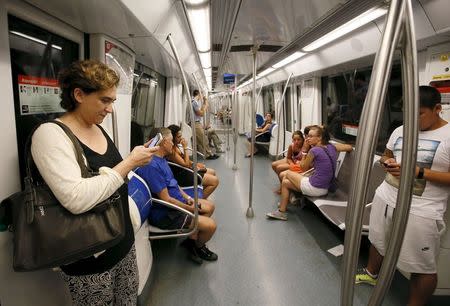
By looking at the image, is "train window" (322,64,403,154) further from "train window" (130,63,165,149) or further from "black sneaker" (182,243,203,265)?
"train window" (130,63,165,149)

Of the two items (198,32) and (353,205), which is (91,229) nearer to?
(353,205)

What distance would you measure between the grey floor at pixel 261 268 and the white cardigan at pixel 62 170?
152 cm

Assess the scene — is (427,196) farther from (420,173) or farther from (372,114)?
(372,114)

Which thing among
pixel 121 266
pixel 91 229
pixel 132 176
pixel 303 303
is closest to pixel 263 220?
pixel 303 303

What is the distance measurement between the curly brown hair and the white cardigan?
0.69ft

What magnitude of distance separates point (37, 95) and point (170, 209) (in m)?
1.43

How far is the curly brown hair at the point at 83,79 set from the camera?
118cm

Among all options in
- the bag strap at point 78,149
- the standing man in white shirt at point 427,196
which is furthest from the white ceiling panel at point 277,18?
the bag strap at point 78,149

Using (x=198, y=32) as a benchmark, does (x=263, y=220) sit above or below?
below

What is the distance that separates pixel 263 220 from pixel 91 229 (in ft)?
9.63

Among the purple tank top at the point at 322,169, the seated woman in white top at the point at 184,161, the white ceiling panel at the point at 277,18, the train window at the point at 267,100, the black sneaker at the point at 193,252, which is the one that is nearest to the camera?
the white ceiling panel at the point at 277,18

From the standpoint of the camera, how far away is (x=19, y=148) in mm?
1379

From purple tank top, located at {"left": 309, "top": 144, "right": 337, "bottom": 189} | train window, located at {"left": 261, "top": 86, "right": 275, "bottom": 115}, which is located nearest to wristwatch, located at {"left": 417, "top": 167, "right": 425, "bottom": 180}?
purple tank top, located at {"left": 309, "top": 144, "right": 337, "bottom": 189}

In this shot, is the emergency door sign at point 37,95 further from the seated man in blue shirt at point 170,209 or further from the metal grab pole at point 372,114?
the metal grab pole at point 372,114
